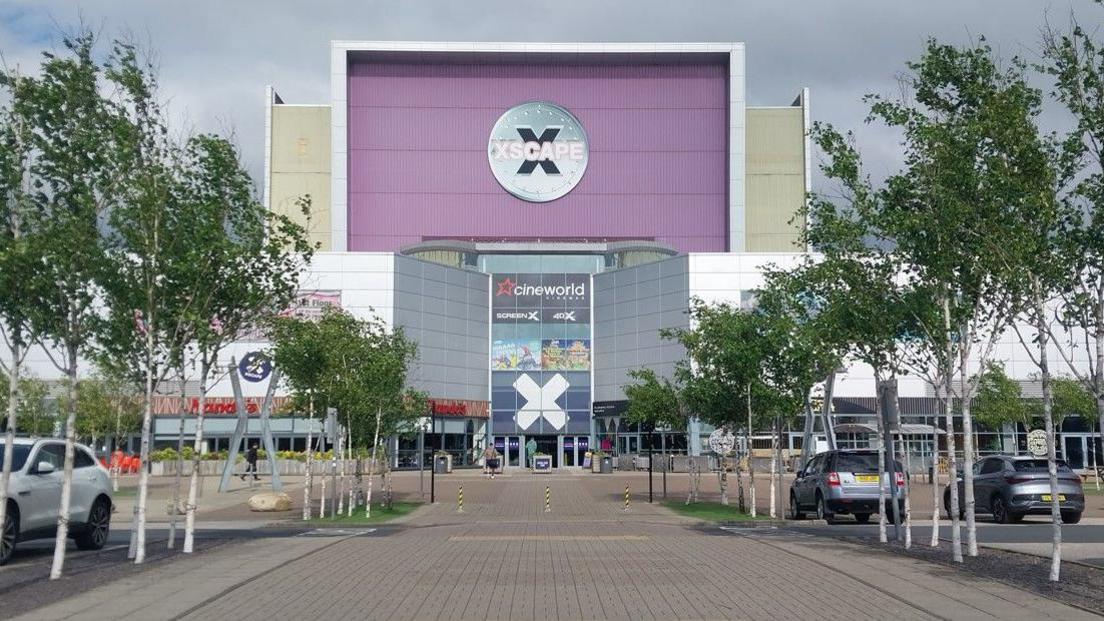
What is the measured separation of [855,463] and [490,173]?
55.4 metres

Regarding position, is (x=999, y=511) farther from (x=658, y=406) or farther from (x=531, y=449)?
(x=531, y=449)

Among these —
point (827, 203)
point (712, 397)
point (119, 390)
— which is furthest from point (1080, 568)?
point (119, 390)

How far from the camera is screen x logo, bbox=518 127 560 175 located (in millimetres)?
79625

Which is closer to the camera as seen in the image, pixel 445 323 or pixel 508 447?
pixel 445 323

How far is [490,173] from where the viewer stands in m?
79.5

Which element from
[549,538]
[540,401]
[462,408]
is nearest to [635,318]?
[540,401]

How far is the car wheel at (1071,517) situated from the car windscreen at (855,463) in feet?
15.6

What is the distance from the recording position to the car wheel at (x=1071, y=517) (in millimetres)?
27263

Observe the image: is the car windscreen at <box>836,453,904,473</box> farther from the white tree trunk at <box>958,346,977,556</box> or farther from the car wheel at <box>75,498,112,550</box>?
the car wheel at <box>75,498,112,550</box>

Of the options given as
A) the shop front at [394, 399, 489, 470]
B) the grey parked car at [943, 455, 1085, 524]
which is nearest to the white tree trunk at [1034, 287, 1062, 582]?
the grey parked car at [943, 455, 1085, 524]

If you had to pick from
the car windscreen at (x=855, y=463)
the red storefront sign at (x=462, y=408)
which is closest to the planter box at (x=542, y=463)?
the red storefront sign at (x=462, y=408)

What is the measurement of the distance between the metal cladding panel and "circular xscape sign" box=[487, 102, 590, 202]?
0.57 m

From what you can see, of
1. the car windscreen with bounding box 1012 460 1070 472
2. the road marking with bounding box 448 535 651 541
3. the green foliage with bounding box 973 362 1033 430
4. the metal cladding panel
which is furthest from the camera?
the metal cladding panel

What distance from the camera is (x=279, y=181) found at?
80.3m
